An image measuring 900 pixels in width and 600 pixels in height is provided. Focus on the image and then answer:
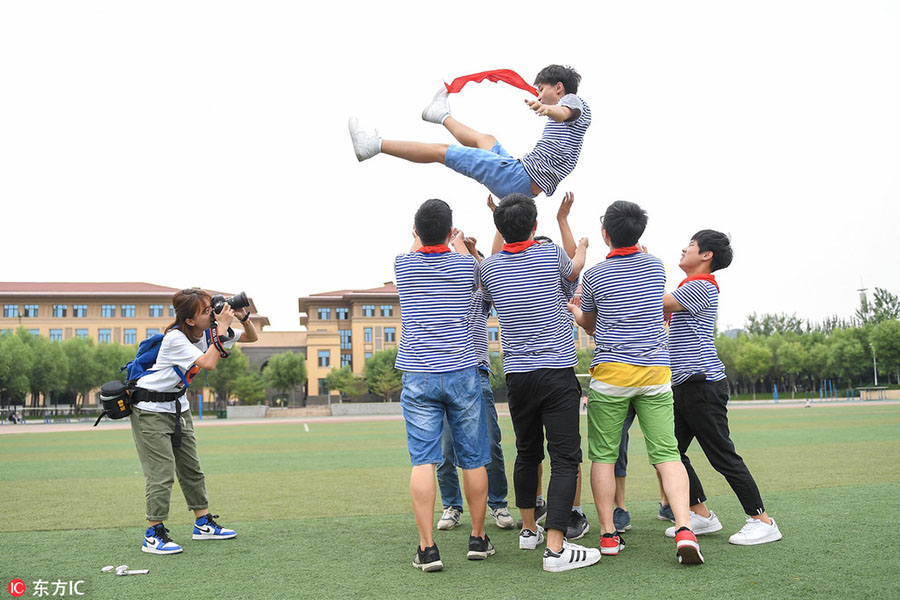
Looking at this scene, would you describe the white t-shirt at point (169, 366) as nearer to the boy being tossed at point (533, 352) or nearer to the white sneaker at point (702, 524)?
the boy being tossed at point (533, 352)

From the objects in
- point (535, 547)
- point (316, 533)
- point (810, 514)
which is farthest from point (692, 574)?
point (316, 533)

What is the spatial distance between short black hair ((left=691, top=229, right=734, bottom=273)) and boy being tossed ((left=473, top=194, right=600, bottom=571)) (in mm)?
1186

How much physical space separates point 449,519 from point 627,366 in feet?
6.91

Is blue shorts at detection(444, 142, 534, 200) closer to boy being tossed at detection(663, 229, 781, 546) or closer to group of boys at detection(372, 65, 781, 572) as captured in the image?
group of boys at detection(372, 65, 781, 572)

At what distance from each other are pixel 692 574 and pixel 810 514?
2.25m

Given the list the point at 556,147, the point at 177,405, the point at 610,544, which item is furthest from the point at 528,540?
the point at 177,405

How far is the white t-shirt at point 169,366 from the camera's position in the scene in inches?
205

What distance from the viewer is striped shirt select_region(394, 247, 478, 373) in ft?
14.7

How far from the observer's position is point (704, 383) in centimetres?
489

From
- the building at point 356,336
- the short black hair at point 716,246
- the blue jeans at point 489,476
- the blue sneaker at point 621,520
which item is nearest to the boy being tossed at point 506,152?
the short black hair at point 716,246

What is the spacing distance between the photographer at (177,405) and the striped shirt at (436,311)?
60.1 inches

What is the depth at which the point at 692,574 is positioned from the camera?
3.86 metres

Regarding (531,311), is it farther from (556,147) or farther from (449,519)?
(449,519)

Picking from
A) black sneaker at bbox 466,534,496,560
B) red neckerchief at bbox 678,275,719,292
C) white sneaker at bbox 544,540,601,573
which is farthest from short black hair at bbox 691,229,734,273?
black sneaker at bbox 466,534,496,560
